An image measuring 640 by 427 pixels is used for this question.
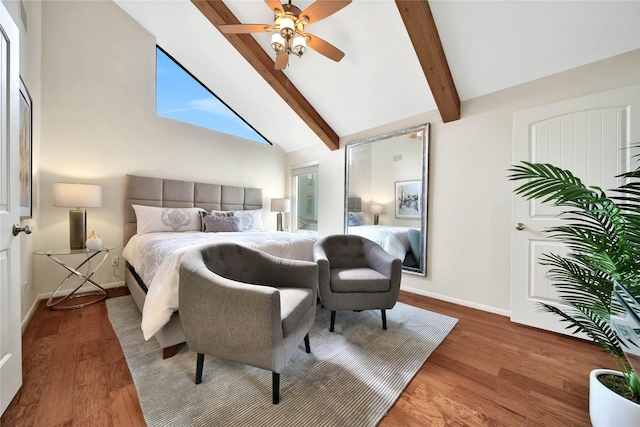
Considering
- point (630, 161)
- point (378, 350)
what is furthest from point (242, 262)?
point (630, 161)

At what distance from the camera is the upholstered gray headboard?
320cm

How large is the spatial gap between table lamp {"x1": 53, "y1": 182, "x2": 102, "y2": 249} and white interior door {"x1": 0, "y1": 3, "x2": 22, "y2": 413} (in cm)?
151

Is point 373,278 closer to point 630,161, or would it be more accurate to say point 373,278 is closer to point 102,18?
point 630,161

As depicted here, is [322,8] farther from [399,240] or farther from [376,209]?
[399,240]

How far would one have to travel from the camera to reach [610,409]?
3.38 ft

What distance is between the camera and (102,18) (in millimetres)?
3072

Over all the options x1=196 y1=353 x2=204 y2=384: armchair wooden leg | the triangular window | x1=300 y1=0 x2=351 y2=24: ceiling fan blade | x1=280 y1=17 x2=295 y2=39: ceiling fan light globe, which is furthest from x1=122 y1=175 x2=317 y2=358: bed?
x1=300 y1=0 x2=351 y2=24: ceiling fan blade

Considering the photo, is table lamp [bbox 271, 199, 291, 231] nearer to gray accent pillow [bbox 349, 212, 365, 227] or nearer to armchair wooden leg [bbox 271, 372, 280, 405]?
gray accent pillow [bbox 349, 212, 365, 227]

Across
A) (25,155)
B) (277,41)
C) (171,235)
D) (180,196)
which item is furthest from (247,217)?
(277,41)

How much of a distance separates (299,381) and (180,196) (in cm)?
322

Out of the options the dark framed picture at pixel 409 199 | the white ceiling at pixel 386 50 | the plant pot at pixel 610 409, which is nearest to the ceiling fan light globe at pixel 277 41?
the white ceiling at pixel 386 50

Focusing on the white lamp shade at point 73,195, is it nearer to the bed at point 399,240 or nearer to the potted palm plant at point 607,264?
the bed at point 399,240

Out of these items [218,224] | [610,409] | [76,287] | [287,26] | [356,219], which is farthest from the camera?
[356,219]

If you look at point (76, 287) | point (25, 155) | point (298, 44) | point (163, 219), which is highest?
point (298, 44)
